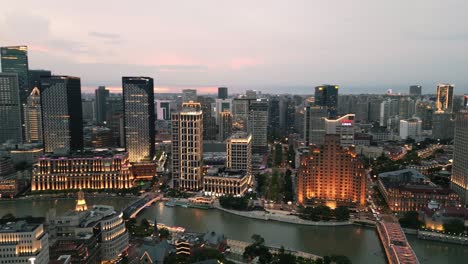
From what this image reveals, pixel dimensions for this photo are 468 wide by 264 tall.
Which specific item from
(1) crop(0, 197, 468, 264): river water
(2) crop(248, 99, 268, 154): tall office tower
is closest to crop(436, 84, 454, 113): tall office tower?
(2) crop(248, 99, 268, 154): tall office tower

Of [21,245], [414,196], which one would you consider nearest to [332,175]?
[414,196]

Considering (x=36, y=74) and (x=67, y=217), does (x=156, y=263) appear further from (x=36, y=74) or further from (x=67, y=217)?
(x=36, y=74)

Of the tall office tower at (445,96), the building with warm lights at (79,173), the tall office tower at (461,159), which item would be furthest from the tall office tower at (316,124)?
the tall office tower at (445,96)

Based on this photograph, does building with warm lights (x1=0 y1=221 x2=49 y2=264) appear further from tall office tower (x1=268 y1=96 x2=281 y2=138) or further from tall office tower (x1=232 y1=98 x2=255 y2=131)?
tall office tower (x1=268 y1=96 x2=281 y2=138)

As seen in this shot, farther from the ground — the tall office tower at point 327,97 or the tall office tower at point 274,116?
the tall office tower at point 327,97

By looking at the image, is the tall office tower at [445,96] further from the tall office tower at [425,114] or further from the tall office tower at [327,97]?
the tall office tower at [327,97]

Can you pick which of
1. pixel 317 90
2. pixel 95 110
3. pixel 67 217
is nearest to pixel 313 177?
pixel 67 217

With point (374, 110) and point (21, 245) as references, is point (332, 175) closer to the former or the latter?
point (21, 245)
